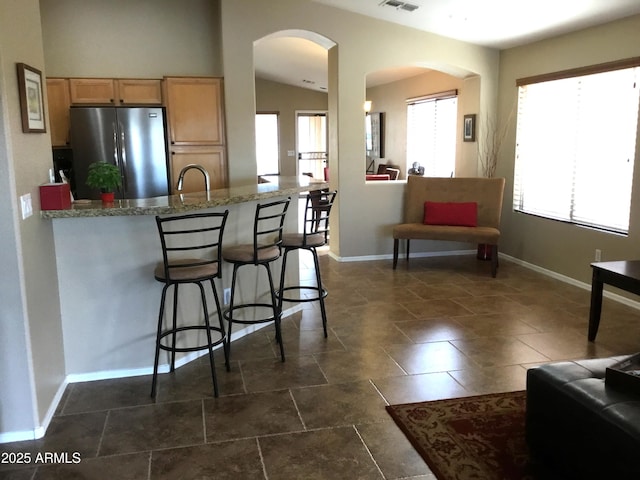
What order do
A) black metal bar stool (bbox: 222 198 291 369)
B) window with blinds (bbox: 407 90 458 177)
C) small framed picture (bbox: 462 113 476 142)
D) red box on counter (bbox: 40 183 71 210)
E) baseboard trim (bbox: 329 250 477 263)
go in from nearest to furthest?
red box on counter (bbox: 40 183 71 210)
black metal bar stool (bbox: 222 198 291 369)
baseboard trim (bbox: 329 250 477 263)
small framed picture (bbox: 462 113 476 142)
window with blinds (bbox: 407 90 458 177)

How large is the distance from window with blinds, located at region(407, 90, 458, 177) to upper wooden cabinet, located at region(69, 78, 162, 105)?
3.96 m

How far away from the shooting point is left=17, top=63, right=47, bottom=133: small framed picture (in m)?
2.62

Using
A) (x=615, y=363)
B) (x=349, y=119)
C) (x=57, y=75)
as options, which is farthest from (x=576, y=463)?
(x=57, y=75)

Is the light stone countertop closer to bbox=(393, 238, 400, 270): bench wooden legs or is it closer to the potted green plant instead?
the potted green plant

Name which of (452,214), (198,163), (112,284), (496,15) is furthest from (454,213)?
(112,284)

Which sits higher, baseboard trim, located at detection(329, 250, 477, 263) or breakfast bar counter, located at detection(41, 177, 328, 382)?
breakfast bar counter, located at detection(41, 177, 328, 382)

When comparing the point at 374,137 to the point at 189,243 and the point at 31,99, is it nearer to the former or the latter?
the point at 189,243

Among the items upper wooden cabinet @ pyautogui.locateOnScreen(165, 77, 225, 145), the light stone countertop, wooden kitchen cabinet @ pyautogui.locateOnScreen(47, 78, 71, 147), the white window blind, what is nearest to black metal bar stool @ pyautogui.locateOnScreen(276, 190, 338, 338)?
the light stone countertop

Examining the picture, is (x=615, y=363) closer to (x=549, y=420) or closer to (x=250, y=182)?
(x=549, y=420)

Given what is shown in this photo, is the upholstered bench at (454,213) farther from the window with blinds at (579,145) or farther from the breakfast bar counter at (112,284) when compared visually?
the breakfast bar counter at (112,284)

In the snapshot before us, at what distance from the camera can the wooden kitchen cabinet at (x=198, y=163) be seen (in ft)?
18.1

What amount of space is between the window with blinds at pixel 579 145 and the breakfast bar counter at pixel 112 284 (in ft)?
11.1

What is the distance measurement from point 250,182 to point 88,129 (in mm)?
1613

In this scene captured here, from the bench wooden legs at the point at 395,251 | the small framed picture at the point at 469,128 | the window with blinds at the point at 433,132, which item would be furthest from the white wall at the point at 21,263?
the window with blinds at the point at 433,132
